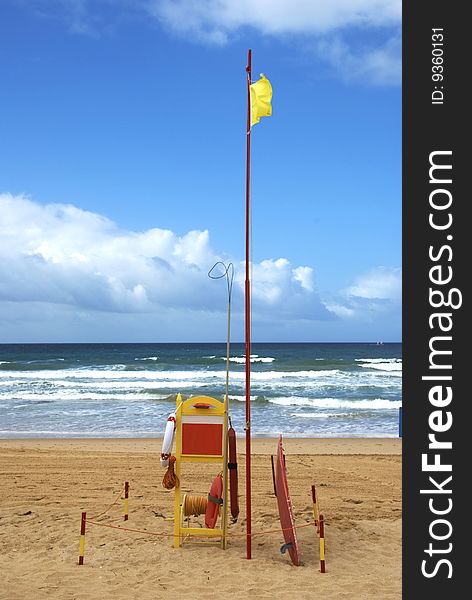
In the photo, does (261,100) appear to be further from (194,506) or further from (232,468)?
(194,506)

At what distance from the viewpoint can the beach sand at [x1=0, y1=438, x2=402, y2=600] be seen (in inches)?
280

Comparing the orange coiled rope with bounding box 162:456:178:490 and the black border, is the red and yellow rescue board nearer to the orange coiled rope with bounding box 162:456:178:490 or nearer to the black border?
the orange coiled rope with bounding box 162:456:178:490

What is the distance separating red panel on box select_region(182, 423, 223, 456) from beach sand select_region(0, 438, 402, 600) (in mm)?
1243

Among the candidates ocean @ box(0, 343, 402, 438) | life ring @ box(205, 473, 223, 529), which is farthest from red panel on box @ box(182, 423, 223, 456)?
ocean @ box(0, 343, 402, 438)

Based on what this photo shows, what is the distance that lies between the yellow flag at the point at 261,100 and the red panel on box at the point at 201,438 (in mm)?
3646

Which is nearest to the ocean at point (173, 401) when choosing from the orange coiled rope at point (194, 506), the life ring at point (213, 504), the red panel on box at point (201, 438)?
the orange coiled rope at point (194, 506)

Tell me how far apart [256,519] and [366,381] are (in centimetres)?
3089

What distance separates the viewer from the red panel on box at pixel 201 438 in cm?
809

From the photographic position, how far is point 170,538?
862cm

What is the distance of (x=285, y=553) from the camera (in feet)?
27.0

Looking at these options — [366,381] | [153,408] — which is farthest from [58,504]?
Result: [366,381]

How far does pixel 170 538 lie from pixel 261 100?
558 cm

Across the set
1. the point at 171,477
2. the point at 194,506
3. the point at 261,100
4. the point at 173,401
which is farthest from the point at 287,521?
the point at 173,401

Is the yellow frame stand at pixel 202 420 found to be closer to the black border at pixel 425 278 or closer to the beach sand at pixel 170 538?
the beach sand at pixel 170 538
